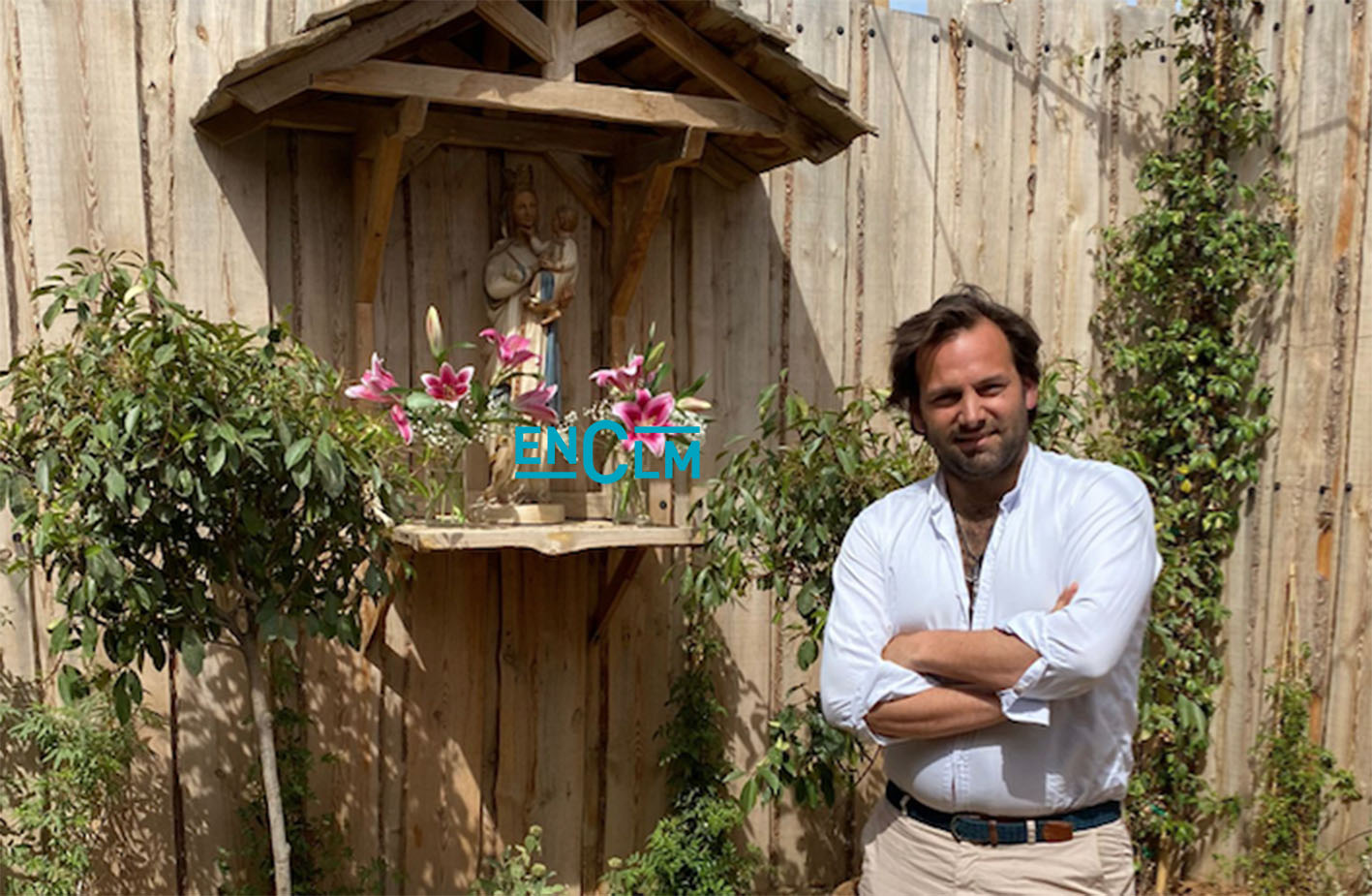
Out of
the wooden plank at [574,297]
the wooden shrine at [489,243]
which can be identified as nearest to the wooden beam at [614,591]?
the wooden shrine at [489,243]

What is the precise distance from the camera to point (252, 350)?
2.43 metres

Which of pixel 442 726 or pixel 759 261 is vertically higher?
pixel 759 261

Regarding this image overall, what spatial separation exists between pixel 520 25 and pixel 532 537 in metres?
1.21

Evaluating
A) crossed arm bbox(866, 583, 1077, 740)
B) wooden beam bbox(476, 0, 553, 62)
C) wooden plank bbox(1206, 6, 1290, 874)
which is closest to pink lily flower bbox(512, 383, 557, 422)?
wooden beam bbox(476, 0, 553, 62)

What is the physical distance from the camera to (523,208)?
3049 mm

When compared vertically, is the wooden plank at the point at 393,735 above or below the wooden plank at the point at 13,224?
below

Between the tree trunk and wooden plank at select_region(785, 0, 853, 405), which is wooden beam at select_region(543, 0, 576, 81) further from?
the tree trunk

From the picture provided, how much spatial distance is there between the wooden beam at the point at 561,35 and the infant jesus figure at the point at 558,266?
1.30ft

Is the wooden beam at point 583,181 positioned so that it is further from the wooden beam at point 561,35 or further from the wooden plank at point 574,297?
the wooden beam at point 561,35

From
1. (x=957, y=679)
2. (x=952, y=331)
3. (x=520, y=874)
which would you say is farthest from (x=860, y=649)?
(x=520, y=874)

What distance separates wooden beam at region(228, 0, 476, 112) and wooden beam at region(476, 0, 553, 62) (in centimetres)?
6

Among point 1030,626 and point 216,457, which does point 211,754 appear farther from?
point 1030,626

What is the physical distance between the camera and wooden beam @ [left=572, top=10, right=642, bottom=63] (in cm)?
277

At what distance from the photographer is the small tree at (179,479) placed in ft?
7.12
